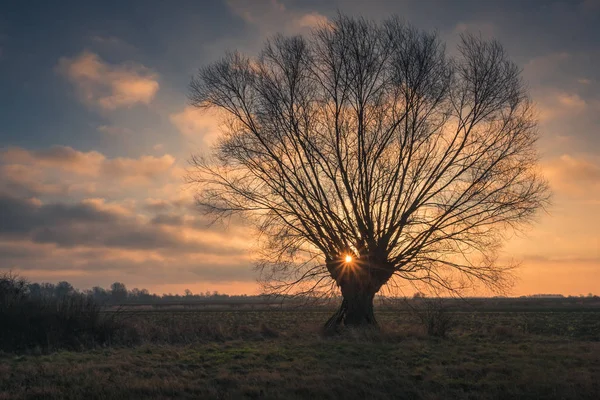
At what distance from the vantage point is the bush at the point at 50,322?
18.6 m

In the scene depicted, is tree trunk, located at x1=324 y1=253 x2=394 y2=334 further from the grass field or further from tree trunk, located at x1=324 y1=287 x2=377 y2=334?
the grass field

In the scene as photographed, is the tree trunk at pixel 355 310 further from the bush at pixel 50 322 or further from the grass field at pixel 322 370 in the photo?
the bush at pixel 50 322

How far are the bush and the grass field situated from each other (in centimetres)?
185

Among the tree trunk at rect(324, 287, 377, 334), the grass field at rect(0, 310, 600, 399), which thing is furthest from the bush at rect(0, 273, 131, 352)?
the tree trunk at rect(324, 287, 377, 334)

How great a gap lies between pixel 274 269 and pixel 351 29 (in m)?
9.89

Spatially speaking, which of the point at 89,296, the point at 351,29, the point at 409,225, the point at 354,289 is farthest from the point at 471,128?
the point at 89,296

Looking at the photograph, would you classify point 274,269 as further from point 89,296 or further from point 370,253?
point 89,296

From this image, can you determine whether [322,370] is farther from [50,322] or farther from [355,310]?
[50,322]

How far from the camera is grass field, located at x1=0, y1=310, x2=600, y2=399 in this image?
10.4 m

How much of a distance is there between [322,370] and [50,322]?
12.3 metres

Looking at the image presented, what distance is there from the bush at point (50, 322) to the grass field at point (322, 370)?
6.07 ft

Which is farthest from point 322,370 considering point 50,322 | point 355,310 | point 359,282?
point 50,322

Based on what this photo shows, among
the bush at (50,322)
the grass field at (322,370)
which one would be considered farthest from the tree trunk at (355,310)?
the bush at (50,322)

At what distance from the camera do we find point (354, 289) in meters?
20.9
